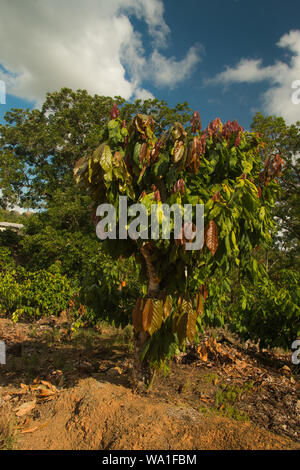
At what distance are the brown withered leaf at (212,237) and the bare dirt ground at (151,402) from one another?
1522 mm

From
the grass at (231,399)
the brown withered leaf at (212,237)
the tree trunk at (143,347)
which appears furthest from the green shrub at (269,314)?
the brown withered leaf at (212,237)

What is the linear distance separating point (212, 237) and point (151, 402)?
1.91m

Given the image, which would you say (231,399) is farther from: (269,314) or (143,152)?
(143,152)

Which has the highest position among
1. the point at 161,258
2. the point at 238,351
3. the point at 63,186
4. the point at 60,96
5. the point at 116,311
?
the point at 60,96

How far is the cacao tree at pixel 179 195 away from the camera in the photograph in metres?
2.32

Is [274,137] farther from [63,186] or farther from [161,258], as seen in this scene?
[161,258]

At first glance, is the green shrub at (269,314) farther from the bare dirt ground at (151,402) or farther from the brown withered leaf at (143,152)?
the brown withered leaf at (143,152)

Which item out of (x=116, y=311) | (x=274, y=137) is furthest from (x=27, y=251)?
(x=274, y=137)

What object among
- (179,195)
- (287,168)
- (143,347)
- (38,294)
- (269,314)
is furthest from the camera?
(287,168)

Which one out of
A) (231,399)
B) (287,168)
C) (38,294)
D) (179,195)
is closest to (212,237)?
(179,195)

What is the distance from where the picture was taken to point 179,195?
2.37 meters

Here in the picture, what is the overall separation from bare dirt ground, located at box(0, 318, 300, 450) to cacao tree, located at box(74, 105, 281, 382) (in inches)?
22.7
